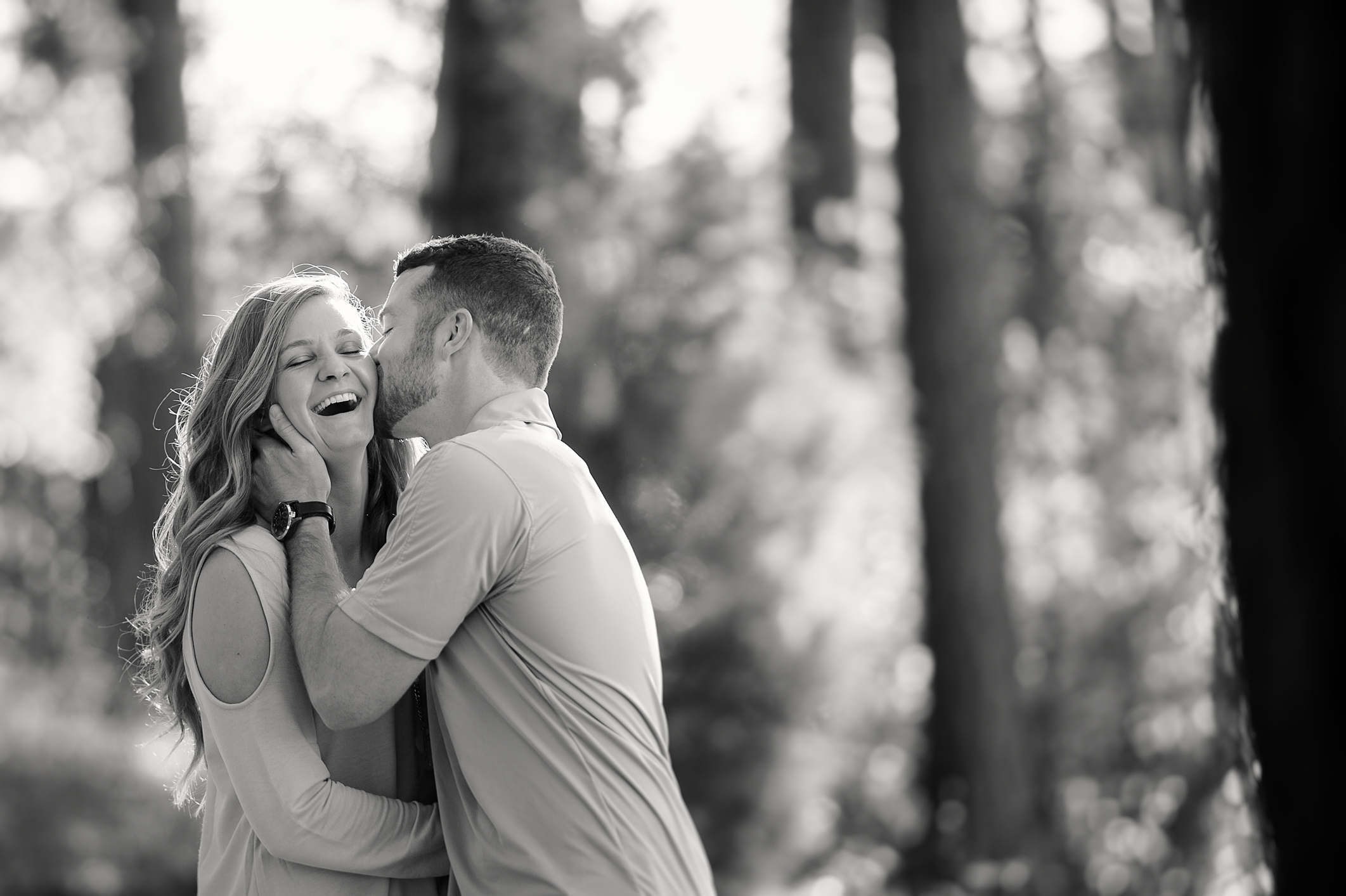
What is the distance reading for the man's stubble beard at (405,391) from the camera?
3080mm

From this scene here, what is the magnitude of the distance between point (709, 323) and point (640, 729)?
4.06 m

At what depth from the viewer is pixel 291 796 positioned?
2.72 meters

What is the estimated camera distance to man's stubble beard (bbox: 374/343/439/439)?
308cm

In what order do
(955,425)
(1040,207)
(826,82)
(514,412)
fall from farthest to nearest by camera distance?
(826,82), (1040,207), (955,425), (514,412)

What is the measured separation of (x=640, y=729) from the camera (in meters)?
2.84

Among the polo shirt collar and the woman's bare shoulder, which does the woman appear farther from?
the polo shirt collar

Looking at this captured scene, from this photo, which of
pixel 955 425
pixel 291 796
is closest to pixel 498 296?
pixel 291 796

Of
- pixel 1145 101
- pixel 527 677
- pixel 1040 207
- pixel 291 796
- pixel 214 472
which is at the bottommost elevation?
pixel 291 796

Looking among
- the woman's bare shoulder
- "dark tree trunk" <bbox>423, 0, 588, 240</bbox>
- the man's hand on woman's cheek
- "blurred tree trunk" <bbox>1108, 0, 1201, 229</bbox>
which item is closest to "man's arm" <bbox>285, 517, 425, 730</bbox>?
the woman's bare shoulder

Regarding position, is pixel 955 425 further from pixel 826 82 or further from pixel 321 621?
pixel 321 621

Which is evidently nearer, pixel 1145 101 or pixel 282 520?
pixel 282 520

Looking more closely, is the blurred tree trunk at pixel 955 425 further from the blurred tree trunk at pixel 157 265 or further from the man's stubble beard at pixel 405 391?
the blurred tree trunk at pixel 157 265

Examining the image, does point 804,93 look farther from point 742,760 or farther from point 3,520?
point 3,520

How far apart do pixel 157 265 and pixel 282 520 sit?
11.1 meters
